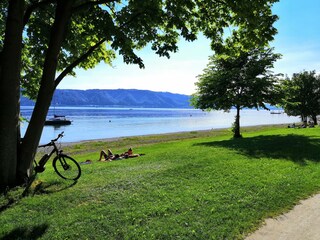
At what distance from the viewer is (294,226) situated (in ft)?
18.1

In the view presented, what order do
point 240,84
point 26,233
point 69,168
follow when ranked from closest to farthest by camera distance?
point 26,233, point 69,168, point 240,84

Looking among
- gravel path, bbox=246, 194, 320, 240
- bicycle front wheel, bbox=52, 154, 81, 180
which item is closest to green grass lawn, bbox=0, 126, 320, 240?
gravel path, bbox=246, 194, 320, 240

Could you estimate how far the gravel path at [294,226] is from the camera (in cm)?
509

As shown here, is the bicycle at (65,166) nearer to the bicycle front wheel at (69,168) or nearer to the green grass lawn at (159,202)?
the bicycle front wheel at (69,168)

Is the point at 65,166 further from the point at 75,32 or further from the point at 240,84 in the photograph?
the point at 240,84

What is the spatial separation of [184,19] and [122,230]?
7512 mm

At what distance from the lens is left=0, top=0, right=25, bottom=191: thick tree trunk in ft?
23.5

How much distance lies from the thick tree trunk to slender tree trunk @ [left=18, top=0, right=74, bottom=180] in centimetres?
46

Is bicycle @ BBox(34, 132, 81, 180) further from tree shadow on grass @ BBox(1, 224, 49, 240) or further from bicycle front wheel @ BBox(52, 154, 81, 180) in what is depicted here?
tree shadow on grass @ BBox(1, 224, 49, 240)

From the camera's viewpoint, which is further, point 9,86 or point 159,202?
point 9,86

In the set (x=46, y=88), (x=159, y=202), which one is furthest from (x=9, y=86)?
(x=159, y=202)

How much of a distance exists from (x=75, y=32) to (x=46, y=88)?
3356mm

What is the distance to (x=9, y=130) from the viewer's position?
7254mm

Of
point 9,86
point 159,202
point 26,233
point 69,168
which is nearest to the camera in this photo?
point 26,233
